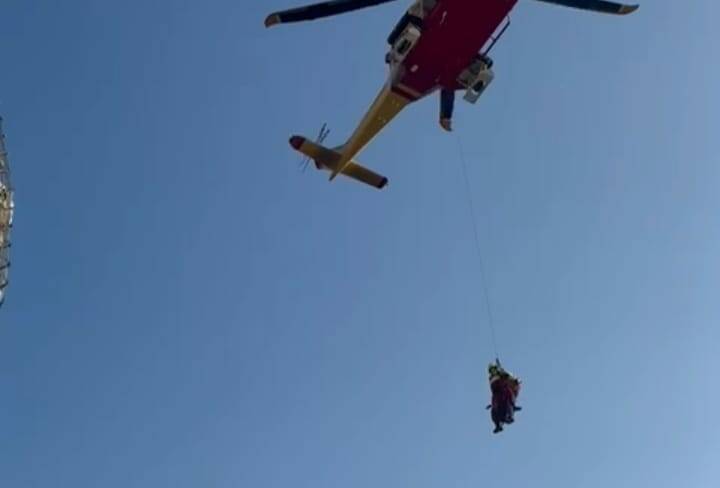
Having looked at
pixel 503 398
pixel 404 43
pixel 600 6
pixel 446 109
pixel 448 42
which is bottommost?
pixel 503 398

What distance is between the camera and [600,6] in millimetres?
24297

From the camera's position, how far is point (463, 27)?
21.9 metres

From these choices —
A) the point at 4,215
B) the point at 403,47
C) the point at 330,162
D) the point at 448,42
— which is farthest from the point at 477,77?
the point at 4,215

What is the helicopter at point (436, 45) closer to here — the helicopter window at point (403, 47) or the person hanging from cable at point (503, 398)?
the helicopter window at point (403, 47)

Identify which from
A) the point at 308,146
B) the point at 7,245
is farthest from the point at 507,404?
the point at 7,245

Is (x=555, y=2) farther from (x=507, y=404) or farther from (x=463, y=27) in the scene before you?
(x=507, y=404)

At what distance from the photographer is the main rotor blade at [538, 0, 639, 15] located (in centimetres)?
2361

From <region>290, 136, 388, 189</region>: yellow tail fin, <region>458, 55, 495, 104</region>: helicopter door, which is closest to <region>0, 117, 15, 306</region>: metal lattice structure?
<region>290, 136, 388, 189</region>: yellow tail fin

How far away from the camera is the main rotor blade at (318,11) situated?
74.0 ft

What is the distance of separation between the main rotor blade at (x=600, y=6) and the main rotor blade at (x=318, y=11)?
5292 millimetres

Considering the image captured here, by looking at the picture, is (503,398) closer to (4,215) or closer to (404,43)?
(404,43)

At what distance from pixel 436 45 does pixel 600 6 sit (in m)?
5.56

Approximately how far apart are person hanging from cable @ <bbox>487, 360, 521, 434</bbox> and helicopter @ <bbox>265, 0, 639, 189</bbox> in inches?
330

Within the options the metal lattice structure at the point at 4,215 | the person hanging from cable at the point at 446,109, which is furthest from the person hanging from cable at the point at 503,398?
the metal lattice structure at the point at 4,215
